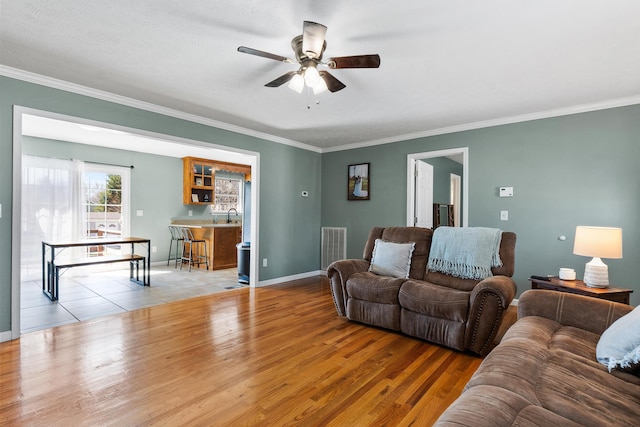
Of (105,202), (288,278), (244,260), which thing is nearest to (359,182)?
(288,278)

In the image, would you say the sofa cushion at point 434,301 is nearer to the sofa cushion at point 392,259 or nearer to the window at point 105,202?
the sofa cushion at point 392,259

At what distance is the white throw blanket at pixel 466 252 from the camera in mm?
2939

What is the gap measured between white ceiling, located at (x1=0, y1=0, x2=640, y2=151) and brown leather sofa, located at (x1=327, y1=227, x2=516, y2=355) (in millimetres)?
1507

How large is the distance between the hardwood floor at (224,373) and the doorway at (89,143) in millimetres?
843

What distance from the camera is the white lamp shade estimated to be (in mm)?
2613

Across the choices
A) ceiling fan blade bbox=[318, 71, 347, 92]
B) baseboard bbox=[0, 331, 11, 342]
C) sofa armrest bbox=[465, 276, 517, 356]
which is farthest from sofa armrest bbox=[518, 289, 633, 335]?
baseboard bbox=[0, 331, 11, 342]

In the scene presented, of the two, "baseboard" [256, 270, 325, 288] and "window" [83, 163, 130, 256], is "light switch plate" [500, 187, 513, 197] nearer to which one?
"baseboard" [256, 270, 325, 288]

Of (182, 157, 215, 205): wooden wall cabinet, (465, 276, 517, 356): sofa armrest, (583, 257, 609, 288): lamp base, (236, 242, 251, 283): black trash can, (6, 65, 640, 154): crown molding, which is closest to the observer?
(465, 276, 517, 356): sofa armrest

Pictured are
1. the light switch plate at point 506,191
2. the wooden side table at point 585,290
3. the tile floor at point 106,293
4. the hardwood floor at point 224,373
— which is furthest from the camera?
the light switch plate at point 506,191

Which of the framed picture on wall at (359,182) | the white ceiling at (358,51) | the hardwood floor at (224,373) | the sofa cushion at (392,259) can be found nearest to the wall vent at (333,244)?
the framed picture on wall at (359,182)

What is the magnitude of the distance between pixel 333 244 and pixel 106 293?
11.6 ft

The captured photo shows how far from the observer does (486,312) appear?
2.47 m

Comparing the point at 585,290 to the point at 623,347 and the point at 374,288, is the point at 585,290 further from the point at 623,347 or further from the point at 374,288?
the point at 374,288

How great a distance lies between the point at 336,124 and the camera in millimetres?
4391
